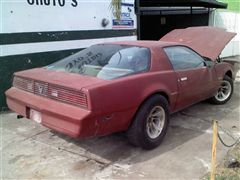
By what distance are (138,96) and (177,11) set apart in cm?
1154

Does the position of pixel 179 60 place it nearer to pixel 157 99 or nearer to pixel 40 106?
pixel 157 99

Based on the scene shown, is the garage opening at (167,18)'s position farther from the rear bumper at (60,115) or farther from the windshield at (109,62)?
the rear bumper at (60,115)

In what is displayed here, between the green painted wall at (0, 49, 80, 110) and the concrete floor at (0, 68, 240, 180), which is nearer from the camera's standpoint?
the concrete floor at (0, 68, 240, 180)

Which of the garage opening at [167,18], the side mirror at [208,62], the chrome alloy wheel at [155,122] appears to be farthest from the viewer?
the garage opening at [167,18]

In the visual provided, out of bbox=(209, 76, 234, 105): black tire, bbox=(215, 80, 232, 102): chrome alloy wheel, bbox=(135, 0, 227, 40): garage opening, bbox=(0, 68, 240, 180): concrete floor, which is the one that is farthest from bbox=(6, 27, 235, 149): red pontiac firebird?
bbox=(135, 0, 227, 40): garage opening

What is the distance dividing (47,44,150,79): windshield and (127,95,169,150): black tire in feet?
1.49

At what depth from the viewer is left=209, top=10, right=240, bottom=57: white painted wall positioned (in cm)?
1370

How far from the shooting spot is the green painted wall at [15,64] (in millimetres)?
Answer: 6414

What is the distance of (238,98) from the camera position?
7348 millimetres

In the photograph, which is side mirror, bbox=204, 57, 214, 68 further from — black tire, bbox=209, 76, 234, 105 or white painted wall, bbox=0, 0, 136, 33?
white painted wall, bbox=0, 0, 136, 33

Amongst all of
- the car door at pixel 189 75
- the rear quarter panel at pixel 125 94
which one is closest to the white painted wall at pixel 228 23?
the car door at pixel 189 75

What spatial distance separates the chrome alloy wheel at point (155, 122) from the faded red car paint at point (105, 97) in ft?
0.82

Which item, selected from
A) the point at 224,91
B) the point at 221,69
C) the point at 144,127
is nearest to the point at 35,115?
the point at 144,127

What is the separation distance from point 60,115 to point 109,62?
1.16 metres
